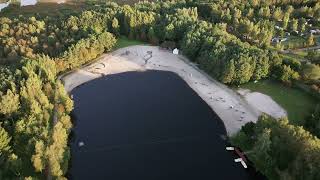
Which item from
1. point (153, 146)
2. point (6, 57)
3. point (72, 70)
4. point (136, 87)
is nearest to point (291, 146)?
point (153, 146)

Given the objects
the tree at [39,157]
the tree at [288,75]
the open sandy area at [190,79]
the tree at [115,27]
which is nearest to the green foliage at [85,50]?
the open sandy area at [190,79]

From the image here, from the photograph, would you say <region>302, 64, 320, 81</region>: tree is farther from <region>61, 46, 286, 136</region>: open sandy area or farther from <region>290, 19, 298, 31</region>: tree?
<region>290, 19, 298, 31</region>: tree

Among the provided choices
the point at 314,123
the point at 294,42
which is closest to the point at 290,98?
the point at 314,123

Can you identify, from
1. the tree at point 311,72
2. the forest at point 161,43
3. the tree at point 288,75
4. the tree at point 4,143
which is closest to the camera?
the forest at point 161,43

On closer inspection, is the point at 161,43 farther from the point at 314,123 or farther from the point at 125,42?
the point at 314,123

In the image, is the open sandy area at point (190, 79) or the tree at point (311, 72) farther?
the tree at point (311, 72)

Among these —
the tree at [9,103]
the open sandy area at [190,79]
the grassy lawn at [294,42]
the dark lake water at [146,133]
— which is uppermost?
the grassy lawn at [294,42]

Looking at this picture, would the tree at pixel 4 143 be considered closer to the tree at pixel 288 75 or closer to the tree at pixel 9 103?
the tree at pixel 9 103
